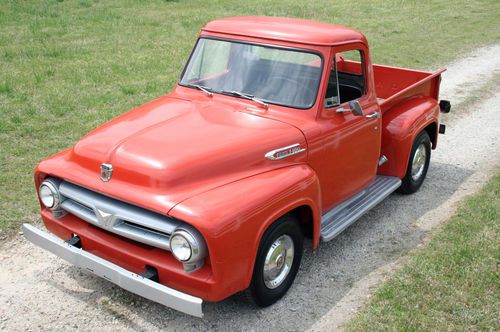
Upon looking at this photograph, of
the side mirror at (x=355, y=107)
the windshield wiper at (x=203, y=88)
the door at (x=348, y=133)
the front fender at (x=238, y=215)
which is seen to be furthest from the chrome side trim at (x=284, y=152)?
the windshield wiper at (x=203, y=88)

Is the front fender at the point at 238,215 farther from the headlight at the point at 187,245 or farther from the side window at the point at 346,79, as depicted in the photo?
the side window at the point at 346,79

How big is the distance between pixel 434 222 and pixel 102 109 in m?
5.25

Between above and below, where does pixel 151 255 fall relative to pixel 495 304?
above

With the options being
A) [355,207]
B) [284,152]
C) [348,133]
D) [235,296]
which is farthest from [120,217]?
[355,207]

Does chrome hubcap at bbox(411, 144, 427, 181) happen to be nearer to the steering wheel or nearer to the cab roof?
the cab roof

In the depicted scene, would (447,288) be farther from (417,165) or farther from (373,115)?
(417,165)

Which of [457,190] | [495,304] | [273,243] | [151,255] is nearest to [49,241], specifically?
[151,255]

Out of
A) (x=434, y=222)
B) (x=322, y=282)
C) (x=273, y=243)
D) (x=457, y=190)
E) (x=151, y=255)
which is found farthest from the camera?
(x=457, y=190)

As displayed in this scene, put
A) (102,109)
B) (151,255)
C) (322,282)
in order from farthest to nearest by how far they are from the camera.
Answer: (102,109)
(322,282)
(151,255)

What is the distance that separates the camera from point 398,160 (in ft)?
19.8

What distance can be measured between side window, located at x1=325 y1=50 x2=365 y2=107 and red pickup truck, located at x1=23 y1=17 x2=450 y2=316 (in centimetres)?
2

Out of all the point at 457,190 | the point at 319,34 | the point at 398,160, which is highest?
the point at 319,34

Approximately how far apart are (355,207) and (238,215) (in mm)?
1998

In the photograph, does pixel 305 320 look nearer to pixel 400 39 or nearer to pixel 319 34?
pixel 319 34
